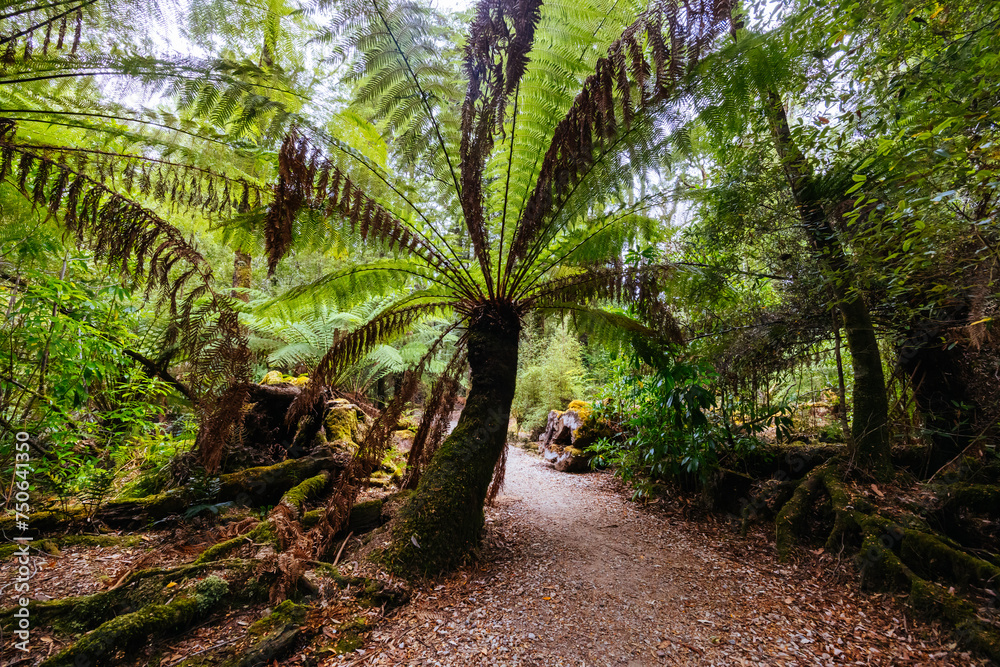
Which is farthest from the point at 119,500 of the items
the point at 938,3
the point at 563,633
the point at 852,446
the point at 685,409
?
the point at 938,3

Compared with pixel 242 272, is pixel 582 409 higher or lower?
lower

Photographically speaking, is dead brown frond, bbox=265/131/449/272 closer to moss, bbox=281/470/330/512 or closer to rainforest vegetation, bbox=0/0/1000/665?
rainforest vegetation, bbox=0/0/1000/665

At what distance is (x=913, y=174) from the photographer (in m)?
1.63

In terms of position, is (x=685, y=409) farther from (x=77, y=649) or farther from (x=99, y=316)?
(x=99, y=316)

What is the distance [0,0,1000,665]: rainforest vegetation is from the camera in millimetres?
1832

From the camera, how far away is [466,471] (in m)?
2.59

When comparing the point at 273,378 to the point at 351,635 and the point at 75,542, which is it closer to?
the point at 75,542

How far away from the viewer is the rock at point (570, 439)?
561 cm

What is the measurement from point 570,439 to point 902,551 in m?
4.18

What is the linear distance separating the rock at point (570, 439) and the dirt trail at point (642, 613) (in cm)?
260

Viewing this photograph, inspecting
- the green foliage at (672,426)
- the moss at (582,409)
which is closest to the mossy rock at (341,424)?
the green foliage at (672,426)

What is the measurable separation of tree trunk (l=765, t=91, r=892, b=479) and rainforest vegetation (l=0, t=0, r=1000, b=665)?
27 millimetres

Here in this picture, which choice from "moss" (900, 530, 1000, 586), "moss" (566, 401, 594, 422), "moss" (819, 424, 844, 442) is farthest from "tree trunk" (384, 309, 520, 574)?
"moss" (819, 424, 844, 442)

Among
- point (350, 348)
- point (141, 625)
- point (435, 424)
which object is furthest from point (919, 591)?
point (141, 625)
